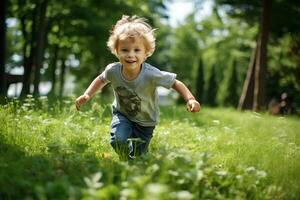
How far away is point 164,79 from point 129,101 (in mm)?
471

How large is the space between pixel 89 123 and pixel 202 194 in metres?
3.13

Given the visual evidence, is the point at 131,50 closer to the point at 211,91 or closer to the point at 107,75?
the point at 107,75

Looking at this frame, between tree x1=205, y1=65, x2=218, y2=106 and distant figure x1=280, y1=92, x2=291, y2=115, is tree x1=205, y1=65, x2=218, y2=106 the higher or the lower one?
the lower one

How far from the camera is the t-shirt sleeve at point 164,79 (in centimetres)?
492

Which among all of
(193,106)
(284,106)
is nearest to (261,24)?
(284,106)

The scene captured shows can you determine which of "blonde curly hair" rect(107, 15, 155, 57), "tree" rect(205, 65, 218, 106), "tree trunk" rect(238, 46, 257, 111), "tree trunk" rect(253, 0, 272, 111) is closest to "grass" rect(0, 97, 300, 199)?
"blonde curly hair" rect(107, 15, 155, 57)

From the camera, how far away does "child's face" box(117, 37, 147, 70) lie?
4.82 meters

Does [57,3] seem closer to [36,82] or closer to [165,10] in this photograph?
[36,82]

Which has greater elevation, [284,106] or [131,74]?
[131,74]

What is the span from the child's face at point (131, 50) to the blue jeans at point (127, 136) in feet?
2.07

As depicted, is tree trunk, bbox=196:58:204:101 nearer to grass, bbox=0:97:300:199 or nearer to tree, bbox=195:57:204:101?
tree, bbox=195:57:204:101

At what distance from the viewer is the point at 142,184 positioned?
2.88m

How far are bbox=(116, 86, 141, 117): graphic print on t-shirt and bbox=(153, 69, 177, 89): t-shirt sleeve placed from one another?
0.29 meters

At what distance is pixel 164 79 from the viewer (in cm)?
495
